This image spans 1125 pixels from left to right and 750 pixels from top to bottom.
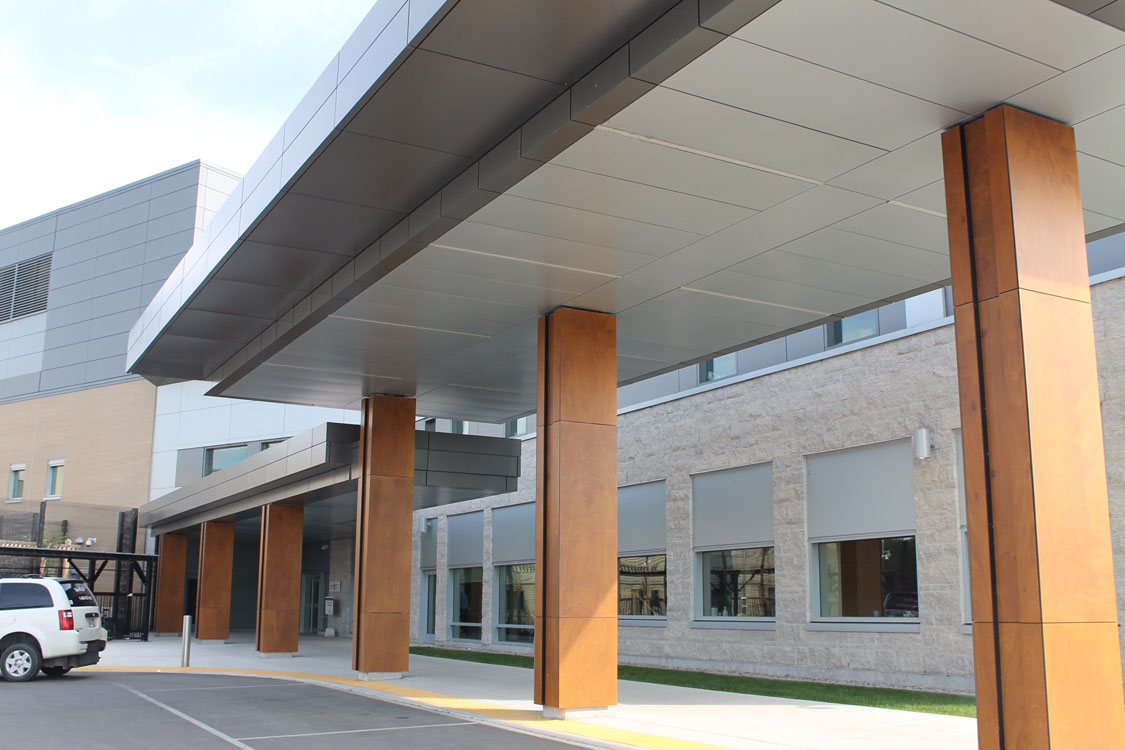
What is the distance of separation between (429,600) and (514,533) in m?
6.84

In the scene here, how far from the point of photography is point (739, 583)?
68.2 ft

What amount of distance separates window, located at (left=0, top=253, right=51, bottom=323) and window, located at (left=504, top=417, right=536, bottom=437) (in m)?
26.8

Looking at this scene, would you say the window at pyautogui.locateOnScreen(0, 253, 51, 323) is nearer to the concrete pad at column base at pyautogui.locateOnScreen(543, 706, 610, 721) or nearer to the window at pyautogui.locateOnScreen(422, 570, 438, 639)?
the window at pyautogui.locateOnScreen(422, 570, 438, 639)

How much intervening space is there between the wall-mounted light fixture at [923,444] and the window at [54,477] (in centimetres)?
3702

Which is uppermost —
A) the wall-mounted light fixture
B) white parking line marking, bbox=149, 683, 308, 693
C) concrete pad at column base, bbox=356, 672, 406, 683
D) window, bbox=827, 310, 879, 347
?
window, bbox=827, 310, 879, 347

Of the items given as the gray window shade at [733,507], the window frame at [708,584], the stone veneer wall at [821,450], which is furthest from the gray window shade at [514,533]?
the gray window shade at [733,507]

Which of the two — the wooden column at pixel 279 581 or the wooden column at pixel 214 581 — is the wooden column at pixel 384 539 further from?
the wooden column at pixel 214 581

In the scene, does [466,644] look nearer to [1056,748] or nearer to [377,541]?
[377,541]

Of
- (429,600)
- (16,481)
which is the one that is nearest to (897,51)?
(429,600)

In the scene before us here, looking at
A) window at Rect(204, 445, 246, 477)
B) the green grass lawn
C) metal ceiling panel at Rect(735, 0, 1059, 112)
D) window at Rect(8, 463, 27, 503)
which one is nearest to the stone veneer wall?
the green grass lawn

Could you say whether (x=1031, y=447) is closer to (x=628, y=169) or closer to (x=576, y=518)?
(x=628, y=169)

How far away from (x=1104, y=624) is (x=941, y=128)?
4207 mm

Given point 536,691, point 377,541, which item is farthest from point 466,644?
point 536,691

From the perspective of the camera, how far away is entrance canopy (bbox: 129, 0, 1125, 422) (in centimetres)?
773
